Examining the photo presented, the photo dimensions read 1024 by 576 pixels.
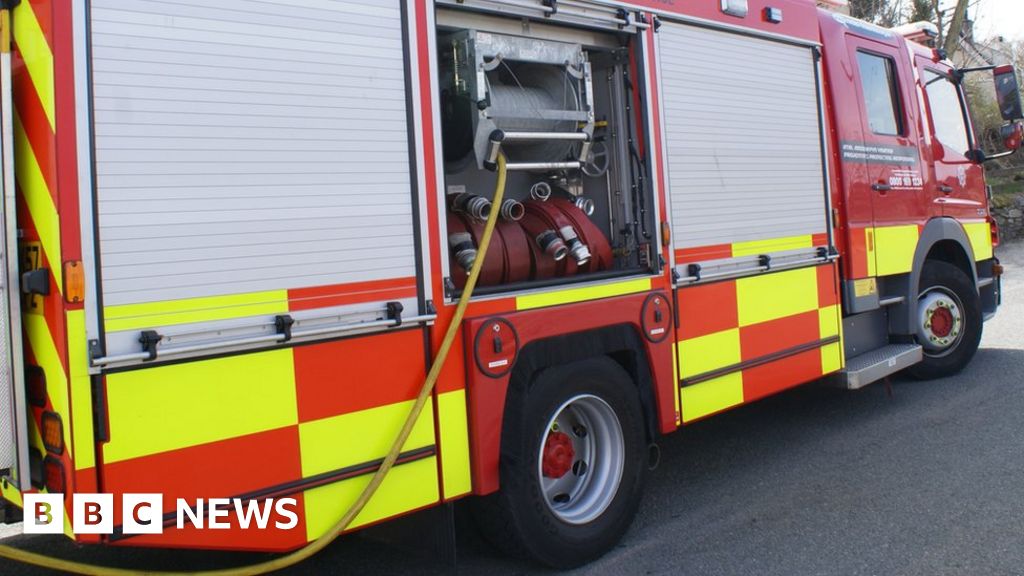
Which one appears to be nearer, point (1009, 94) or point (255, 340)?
point (255, 340)

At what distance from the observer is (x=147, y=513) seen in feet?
9.15

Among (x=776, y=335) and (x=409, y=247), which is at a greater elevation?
(x=409, y=247)

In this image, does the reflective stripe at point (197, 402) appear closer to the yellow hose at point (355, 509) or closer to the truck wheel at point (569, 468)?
the yellow hose at point (355, 509)

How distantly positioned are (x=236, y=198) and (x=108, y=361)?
66cm

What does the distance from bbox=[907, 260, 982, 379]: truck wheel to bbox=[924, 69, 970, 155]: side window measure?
3.20 feet

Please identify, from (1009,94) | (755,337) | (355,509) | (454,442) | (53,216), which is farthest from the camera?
(1009,94)

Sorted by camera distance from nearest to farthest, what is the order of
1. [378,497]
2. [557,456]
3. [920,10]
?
[378,497] → [557,456] → [920,10]

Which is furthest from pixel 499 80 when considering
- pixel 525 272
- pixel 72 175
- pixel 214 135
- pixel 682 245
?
pixel 72 175

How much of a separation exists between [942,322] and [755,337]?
289 cm

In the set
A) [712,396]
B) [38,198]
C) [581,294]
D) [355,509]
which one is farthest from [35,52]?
[712,396]

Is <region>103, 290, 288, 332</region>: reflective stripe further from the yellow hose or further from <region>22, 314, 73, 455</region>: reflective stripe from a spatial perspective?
the yellow hose

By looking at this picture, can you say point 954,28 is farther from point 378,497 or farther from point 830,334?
point 378,497

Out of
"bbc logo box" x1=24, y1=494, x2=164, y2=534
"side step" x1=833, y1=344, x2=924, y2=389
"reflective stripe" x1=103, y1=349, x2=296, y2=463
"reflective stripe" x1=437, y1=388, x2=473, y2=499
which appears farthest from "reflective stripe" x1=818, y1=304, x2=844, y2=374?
"bbc logo box" x1=24, y1=494, x2=164, y2=534

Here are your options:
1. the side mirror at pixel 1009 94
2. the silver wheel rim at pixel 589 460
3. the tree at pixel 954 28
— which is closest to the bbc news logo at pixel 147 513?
the silver wheel rim at pixel 589 460
